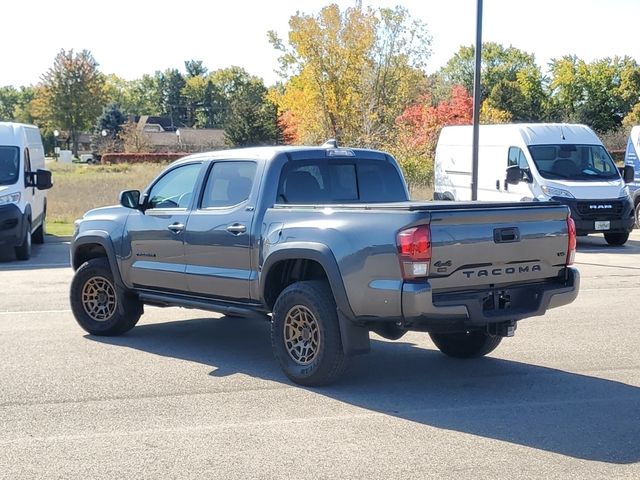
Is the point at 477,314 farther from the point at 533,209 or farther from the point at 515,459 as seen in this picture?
the point at 515,459

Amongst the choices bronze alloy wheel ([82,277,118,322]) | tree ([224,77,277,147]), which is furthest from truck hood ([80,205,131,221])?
→ tree ([224,77,277,147])

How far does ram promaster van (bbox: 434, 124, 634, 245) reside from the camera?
18891 millimetres

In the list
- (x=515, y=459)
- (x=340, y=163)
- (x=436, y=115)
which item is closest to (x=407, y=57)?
(x=436, y=115)

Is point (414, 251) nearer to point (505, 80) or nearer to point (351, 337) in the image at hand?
point (351, 337)

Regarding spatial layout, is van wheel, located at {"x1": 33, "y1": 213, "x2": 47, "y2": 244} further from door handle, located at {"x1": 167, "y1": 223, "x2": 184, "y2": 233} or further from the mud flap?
the mud flap

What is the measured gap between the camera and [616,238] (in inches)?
774

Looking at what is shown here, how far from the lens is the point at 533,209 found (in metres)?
7.18

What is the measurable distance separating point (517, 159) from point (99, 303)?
40.6 ft

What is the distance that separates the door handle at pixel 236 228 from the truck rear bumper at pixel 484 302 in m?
1.86

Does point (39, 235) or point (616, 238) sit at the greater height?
point (39, 235)

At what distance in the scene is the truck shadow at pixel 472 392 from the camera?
602 centimetres

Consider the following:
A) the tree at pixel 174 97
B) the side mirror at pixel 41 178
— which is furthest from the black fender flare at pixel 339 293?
the tree at pixel 174 97

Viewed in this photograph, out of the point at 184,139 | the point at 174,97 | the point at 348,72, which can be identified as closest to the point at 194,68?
the point at 174,97

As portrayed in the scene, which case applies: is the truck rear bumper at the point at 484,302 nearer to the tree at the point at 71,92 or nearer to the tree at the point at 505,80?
the tree at the point at 505,80
